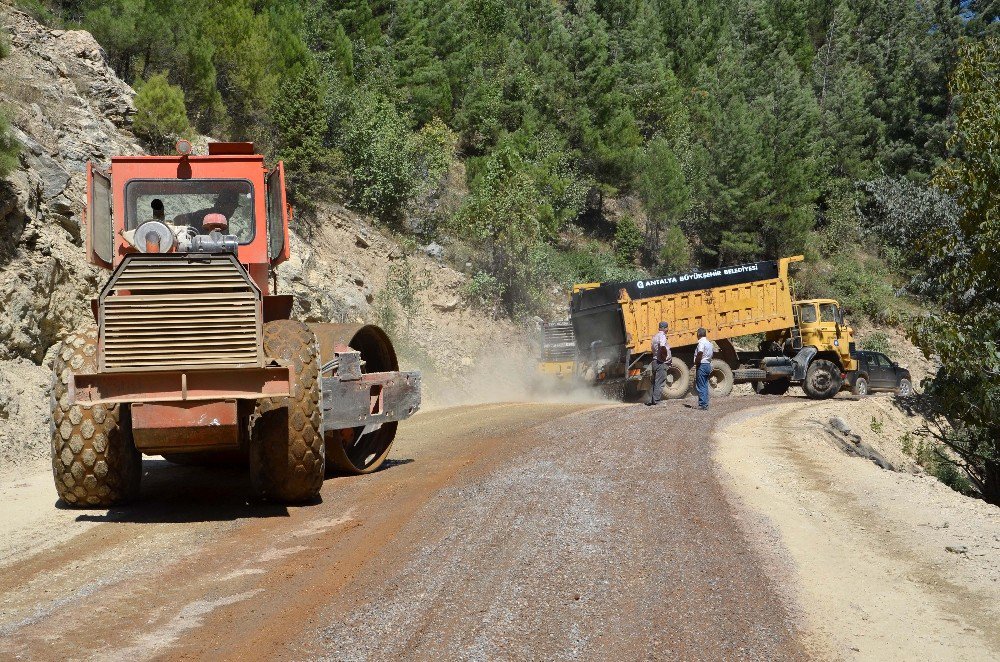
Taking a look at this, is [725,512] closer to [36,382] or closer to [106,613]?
[106,613]

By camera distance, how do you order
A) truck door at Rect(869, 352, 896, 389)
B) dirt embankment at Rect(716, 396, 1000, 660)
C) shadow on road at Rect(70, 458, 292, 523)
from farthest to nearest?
1. truck door at Rect(869, 352, 896, 389)
2. shadow on road at Rect(70, 458, 292, 523)
3. dirt embankment at Rect(716, 396, 1000, 660)

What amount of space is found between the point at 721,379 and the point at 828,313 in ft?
14.5

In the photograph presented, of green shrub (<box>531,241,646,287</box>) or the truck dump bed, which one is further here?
green shrub (<box>531,241,646,287</box>)

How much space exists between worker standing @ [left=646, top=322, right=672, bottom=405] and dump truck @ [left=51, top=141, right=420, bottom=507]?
11689 mm

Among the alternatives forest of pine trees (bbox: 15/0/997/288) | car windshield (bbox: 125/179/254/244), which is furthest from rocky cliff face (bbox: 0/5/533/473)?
car windshield (bbox: 125/179/254/244)

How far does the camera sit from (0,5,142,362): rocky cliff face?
12891 mm

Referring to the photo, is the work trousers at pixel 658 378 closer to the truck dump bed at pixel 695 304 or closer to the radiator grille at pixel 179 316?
the truck dump bed at pixel 695 304

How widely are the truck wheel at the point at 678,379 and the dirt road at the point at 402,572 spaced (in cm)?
1378

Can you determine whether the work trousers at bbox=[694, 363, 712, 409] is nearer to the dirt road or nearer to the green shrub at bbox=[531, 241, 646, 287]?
the dirt road

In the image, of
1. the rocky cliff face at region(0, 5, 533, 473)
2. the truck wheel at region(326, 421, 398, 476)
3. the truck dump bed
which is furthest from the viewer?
the truck dump bed

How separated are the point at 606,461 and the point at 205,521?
4803 millimetres

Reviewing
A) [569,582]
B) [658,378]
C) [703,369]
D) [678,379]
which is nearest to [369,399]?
[569,582]

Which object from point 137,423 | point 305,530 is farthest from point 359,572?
point 137,423

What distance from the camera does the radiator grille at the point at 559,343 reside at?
2516cm
